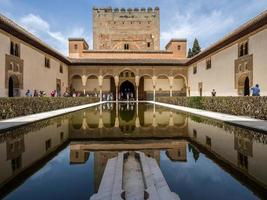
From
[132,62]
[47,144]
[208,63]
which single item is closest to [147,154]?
[47,144]

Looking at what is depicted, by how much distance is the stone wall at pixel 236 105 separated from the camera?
894 centimetres

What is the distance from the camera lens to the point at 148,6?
128 ft

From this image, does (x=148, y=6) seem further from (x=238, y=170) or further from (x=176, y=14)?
(x=238, y=170)

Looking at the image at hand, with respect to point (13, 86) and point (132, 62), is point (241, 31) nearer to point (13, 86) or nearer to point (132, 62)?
point (13, 86)

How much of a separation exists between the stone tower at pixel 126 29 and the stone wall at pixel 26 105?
75.8ft

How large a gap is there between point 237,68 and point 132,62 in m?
14.2

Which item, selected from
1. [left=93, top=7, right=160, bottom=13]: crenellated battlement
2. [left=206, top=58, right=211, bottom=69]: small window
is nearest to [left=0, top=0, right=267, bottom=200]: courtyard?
[left=206, top=58, right=211, bottom=69]: small window

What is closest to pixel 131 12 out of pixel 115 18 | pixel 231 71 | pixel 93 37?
pixel 115 18

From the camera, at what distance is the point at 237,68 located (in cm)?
1554

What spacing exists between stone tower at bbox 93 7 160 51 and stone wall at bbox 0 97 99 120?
75.8 ft

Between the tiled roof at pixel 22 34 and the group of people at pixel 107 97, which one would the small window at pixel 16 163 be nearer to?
the tiled roof at pixel 22 34

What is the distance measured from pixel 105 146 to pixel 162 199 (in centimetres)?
265

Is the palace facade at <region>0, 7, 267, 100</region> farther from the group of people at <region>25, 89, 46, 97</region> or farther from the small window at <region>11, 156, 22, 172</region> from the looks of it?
the small window at <region>11, 156, 22, 172</region>

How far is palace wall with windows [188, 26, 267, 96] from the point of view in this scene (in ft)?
42.2
